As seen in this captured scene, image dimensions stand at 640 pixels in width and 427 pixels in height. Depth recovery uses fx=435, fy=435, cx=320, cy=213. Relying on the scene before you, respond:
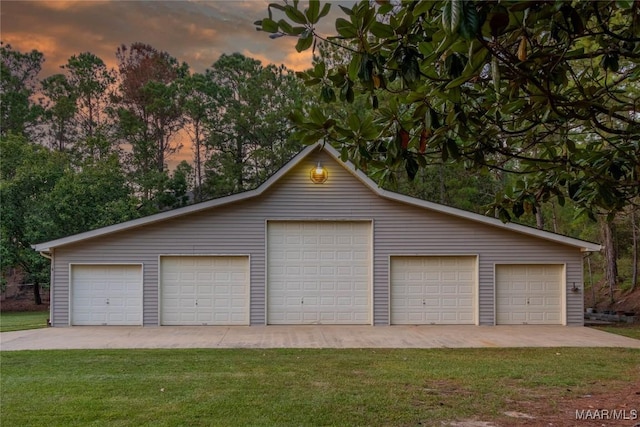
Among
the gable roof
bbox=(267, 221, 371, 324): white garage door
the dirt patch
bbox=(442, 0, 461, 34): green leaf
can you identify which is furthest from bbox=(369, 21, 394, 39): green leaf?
bbox=(267, 221, 371, 324): white garage door

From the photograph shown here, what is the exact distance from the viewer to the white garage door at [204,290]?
11.4 m

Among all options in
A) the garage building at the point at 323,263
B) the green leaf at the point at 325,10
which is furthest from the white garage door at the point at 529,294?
the green leaf at the point at 325,10

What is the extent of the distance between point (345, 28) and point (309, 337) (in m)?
8.10

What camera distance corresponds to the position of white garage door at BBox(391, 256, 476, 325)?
1164cm

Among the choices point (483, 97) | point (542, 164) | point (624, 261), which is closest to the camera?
point (483, 97)

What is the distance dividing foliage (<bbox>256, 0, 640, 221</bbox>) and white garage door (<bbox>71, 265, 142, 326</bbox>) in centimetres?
978

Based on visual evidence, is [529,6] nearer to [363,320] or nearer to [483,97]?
[483,97]

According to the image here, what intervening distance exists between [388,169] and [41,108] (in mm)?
28195

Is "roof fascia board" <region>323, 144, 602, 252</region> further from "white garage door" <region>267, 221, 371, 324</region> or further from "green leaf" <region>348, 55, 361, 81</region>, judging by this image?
"green leaf" <region>348, 55, 361, 81</region>

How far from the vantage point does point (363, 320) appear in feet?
37.9

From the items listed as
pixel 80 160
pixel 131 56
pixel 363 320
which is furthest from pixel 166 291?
pixel 131 56

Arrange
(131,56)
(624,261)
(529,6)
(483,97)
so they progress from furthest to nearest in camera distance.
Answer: (131,56) → (624,261) → (483,97) → (529,6)

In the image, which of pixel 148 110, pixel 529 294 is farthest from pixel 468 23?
pixel 148 110

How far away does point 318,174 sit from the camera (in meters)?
11.6
